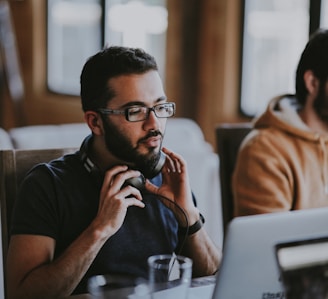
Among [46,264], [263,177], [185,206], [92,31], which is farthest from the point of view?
[92,31]

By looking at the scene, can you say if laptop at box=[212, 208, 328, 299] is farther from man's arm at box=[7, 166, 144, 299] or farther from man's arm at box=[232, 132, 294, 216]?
man's arm at box=[232, 132, 294, 216]

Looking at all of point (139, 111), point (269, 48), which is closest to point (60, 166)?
point (139, 111)

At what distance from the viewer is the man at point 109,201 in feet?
4.89

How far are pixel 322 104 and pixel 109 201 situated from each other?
3.38ft

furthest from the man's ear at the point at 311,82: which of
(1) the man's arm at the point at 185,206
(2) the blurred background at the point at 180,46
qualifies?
(2) the blurred background at the point at 180,46

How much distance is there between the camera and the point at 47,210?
5.09 ft

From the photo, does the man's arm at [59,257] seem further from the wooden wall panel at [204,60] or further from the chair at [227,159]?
the wooden wall panel at [204,60]

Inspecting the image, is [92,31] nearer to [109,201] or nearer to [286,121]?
[286,121]

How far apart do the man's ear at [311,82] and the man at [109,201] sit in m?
0.76

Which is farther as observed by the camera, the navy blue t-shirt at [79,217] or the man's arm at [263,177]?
the man's arm at [263,177]

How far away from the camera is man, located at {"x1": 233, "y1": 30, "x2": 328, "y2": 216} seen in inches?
83.7

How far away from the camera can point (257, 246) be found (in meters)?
1.16

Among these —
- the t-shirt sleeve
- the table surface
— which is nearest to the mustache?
the t-shirt sleeve

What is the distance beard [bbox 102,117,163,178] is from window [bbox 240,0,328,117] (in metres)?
2.62
